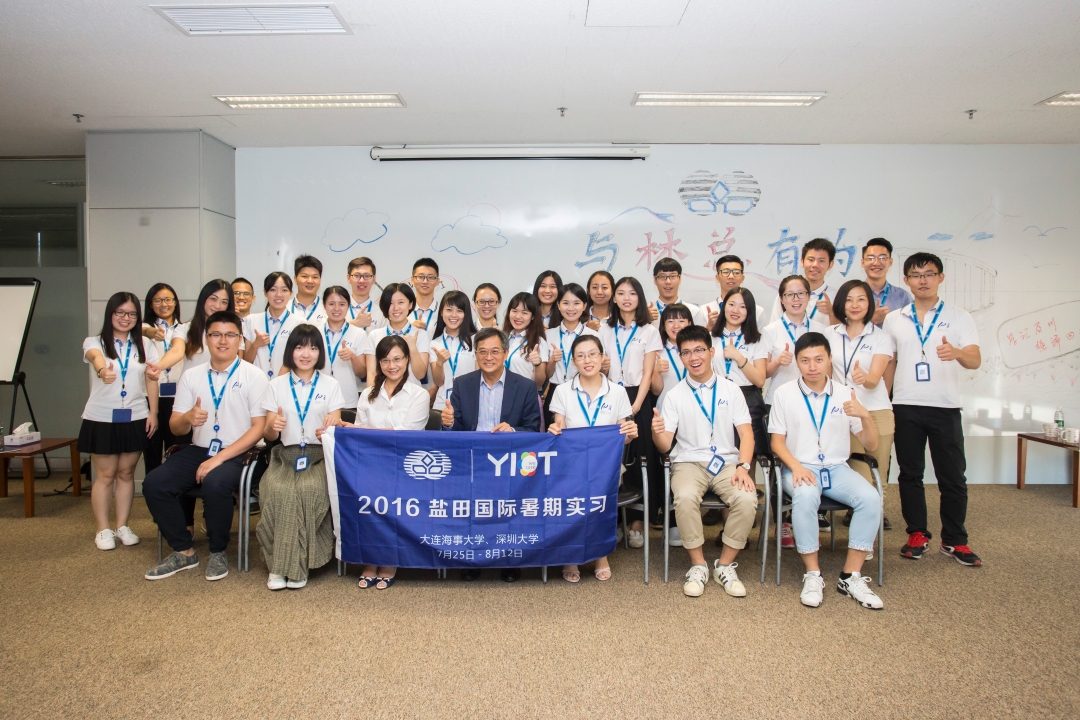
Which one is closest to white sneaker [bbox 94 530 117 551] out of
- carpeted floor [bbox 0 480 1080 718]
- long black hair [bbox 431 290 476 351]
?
carpeted floor [bbox 0 480 1080 718]

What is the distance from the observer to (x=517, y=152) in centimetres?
558

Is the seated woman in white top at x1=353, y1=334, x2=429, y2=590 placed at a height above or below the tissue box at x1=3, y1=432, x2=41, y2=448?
above

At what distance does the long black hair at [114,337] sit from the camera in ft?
12.6

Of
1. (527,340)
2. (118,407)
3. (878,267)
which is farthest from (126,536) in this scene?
(878,267)

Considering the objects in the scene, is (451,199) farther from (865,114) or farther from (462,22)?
(865,114)

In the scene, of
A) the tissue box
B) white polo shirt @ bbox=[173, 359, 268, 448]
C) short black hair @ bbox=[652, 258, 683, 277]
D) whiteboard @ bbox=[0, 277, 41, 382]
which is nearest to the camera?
white polo shirt @ bbox=[173, 359, 268, 448]

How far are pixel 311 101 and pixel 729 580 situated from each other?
13.8 feet

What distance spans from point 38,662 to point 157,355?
6.75 ft

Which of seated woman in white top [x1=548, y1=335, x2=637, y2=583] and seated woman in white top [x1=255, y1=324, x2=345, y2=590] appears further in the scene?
seated woman in white top [x1=548, y1=335, x2=637, y2=583]

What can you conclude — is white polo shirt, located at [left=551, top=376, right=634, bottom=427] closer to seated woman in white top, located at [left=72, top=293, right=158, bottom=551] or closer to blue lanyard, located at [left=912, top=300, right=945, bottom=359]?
blue lanyard, located at [left=912, top=300, right=945, bottom=359]

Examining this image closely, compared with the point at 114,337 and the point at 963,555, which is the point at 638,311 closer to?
the point at 963,555

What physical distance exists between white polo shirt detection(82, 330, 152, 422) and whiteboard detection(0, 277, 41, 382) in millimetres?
2137

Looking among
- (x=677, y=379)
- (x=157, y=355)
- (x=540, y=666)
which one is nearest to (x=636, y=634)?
(x=540, y=666)

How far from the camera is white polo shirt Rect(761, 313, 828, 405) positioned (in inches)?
152
